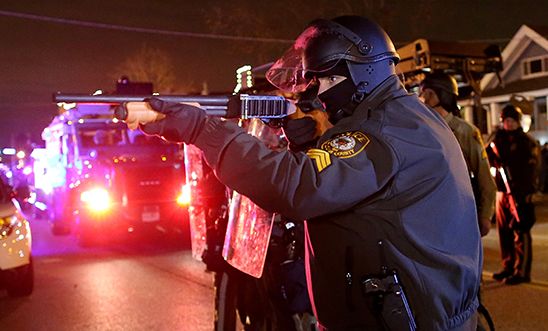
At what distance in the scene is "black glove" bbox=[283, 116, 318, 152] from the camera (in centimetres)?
321

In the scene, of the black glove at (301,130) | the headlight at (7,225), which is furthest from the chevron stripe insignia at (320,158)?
the headlight at (7,225)

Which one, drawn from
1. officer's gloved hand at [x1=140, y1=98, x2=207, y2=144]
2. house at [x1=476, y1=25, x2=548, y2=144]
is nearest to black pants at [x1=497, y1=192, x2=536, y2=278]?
officer's gloved hand at [x1=140, y1=98, x2=207, y2=144]

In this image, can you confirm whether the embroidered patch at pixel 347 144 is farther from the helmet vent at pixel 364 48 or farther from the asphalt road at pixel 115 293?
the asphalt road at pixel 115 293

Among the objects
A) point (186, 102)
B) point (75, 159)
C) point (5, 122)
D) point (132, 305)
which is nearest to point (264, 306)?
point (186, 102)

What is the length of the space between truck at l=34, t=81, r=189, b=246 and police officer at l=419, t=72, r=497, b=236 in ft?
25.8

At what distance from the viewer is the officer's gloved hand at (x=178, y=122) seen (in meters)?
2.20

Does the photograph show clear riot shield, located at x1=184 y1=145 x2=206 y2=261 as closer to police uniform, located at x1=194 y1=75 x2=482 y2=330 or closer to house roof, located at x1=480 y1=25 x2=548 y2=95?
police uniform, located at x1=194 y1=75 x2=482 y2=330

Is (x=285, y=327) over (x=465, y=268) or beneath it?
beneath

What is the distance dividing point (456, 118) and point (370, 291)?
159 inches

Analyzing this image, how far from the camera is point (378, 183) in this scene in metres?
2.13

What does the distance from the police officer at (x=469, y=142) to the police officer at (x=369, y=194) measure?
138 inches

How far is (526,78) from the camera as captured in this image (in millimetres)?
34406

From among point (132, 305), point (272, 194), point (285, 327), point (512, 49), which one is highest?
point (512, 49)

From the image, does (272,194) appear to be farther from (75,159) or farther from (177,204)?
(75,159)
